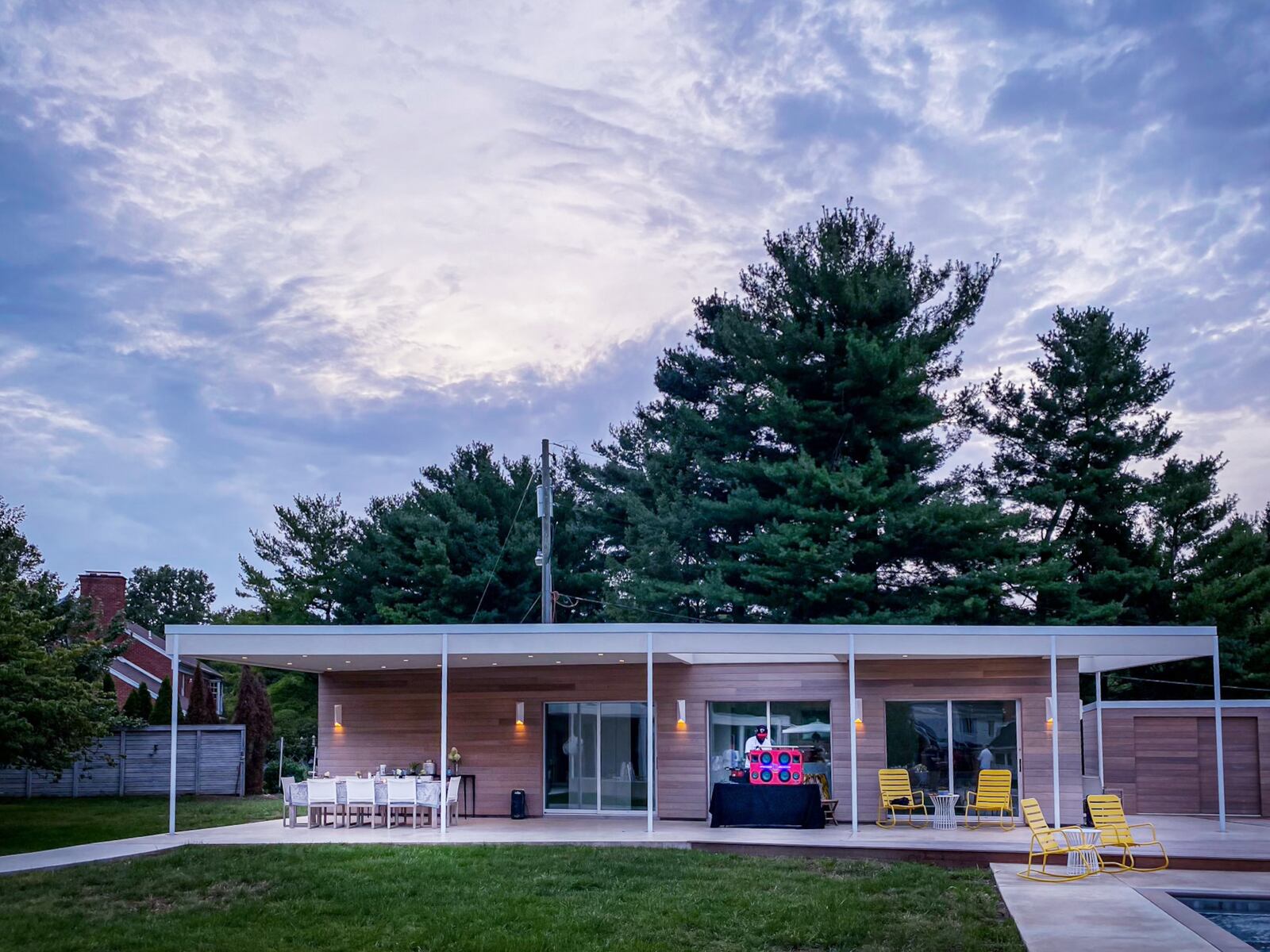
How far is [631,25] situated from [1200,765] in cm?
1568

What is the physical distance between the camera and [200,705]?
2733 cm

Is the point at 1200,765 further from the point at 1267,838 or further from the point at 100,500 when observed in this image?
the point at 100,500

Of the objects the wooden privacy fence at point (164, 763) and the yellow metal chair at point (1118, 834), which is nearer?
the yellow metal chair at point (1118, 834)

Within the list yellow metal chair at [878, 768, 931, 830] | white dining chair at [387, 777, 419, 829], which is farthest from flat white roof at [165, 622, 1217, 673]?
yellow metal chair at [878, 768, 931, 830]

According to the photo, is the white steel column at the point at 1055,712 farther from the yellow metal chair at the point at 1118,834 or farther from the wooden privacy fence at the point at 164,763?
the wooden privacy fence at the point at 164,763

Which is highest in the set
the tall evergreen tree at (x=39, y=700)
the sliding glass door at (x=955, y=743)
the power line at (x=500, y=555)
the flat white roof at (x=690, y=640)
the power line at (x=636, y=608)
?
the power line at (x=500, y=555)

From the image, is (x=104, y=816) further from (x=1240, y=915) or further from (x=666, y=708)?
(x=1240, y=915)

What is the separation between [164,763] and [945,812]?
15.6 metres

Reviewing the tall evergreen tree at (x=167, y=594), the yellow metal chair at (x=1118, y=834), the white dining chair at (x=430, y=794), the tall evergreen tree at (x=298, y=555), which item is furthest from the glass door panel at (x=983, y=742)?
the tall evergreen tree at (x=167, y=594)

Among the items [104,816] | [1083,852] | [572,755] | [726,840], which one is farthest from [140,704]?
[1083,852]

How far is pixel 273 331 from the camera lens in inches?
1011

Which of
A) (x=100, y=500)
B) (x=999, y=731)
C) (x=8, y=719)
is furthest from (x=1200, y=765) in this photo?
(x=100, y=500)

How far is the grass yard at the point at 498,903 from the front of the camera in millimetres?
10539

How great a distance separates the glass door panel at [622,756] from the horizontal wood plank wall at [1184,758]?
28.0 feet
